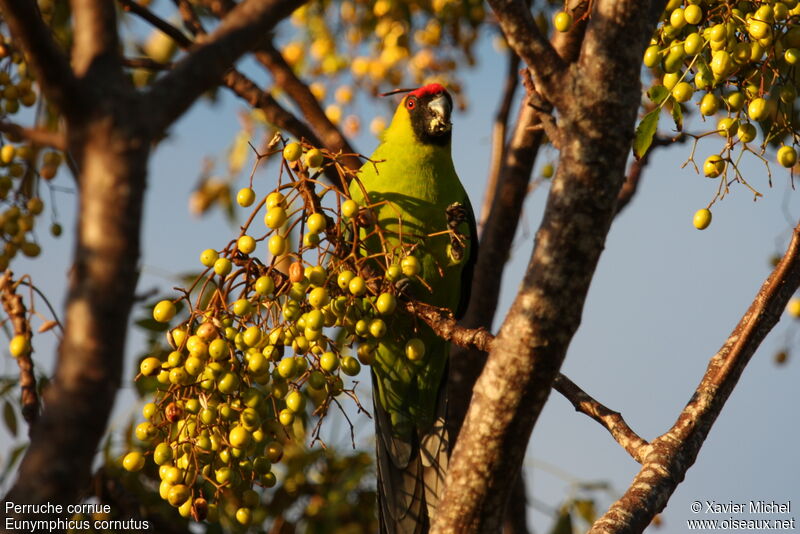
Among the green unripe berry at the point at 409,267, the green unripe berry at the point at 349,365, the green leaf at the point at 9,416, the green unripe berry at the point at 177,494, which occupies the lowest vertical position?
the green unripe berry at the point at 177,494

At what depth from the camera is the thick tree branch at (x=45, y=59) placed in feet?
3.74

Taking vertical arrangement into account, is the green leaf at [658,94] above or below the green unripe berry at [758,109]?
above

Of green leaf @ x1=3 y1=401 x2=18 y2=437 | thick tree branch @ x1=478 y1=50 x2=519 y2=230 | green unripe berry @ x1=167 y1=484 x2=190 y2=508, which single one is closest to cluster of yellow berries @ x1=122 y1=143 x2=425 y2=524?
green unripe berry @ x1=167 y1=484 x2=190 y2=508

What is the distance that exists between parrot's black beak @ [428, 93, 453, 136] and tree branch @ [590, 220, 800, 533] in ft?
4.99

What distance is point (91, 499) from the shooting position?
3188 millimetres

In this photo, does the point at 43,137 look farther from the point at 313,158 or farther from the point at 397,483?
the point at 397,483

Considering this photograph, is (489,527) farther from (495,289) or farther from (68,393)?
(495,289)

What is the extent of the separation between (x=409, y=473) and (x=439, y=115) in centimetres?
142

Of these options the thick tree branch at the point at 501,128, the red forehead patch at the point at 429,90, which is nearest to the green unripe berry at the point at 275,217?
the red forehead patch at the point at 429,90

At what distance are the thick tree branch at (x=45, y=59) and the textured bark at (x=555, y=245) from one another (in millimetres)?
793

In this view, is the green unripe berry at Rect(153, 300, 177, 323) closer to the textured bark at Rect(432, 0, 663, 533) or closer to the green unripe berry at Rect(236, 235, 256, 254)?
the green unripe berry at Rect(236, 235, 256, 254)

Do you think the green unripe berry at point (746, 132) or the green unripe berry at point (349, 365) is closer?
the green unripe berry at point (746, 132)

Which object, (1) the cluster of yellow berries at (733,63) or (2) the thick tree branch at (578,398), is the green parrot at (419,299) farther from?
(1) the cluster of yellow berries at (733,63)

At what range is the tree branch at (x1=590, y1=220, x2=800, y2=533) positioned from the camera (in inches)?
80.7
